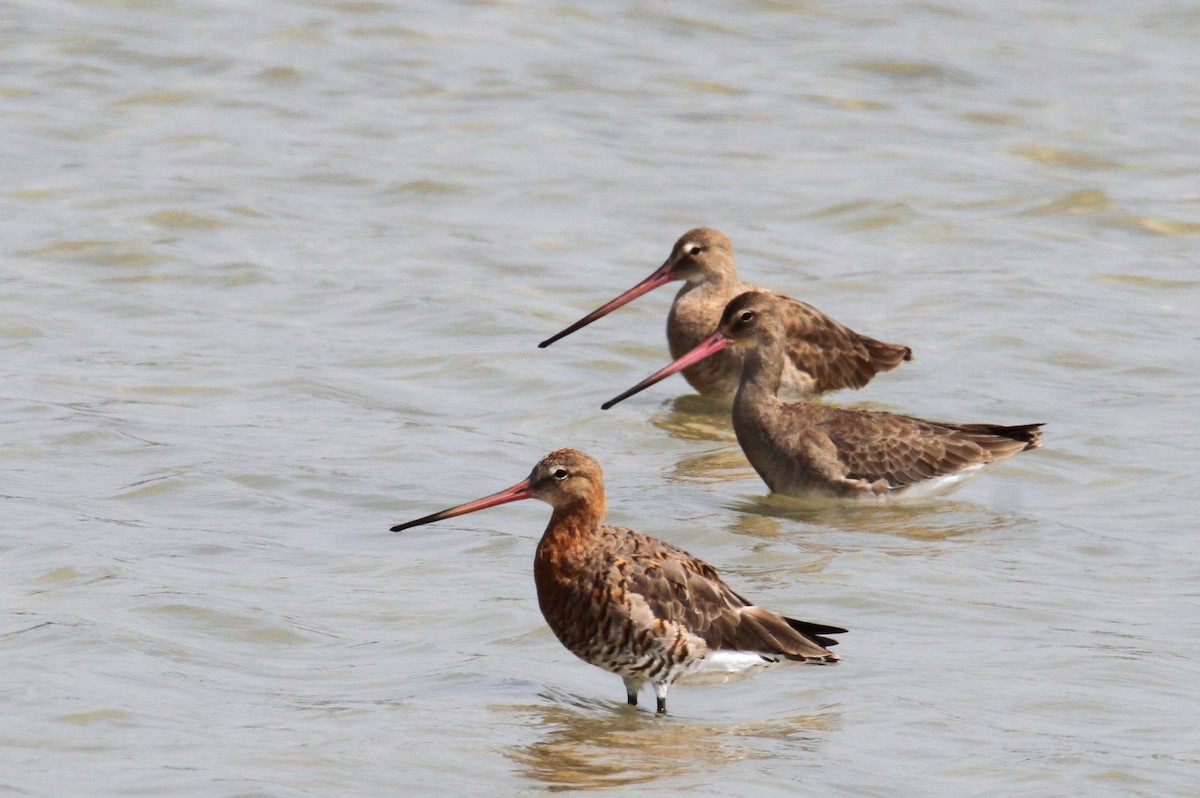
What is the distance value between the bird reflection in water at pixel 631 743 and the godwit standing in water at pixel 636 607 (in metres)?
0.20

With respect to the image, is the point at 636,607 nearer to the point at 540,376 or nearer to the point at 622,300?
the point at 540,376

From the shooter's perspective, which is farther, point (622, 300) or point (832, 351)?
point (622, 300)

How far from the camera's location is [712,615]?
729 cm

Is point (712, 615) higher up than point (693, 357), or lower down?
higher up

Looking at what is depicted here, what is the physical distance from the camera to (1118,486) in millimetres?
10422

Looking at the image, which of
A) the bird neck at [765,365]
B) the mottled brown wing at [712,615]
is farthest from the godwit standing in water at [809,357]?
the mottled brown wing at [712,615]

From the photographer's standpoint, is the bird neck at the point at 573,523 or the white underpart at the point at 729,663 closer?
the white underpart at the point at 729,663

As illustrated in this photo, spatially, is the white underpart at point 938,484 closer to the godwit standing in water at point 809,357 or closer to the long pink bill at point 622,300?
the godwit standing in water at point 809,357

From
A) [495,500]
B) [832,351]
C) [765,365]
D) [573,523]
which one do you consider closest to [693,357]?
[765,365]

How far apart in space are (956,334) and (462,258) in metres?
3.49

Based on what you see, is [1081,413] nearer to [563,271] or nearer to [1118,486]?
[1118,486]

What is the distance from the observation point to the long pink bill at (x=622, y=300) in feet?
40.0

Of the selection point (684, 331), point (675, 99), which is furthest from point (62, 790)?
point (675, 99)

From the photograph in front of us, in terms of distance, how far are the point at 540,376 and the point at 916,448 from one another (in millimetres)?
2783
